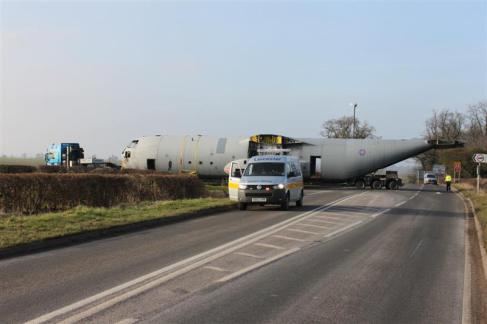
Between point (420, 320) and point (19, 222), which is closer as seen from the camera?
point (420, 320)

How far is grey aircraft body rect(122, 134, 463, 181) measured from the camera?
139 ft

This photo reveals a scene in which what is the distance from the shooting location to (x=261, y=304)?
6.26m

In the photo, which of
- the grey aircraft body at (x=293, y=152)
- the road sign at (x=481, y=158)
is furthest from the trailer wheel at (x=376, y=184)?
the road sign at (x=481, y=158)

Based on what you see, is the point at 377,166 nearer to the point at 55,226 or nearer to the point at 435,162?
the point at 55,226

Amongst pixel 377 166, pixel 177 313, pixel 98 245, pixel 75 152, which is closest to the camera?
pixel 177 313

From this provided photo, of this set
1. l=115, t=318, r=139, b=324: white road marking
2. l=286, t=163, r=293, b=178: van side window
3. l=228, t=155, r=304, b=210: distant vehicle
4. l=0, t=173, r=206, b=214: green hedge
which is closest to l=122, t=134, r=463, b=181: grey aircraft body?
l=0, t=173, r=206, b=214: green hedge

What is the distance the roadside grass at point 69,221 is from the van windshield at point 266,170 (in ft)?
9.02

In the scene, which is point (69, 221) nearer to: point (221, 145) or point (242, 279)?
point (242, 279)

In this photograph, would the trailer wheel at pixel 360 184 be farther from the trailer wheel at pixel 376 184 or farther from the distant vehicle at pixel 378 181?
the trailer wheel at pixel 376 184

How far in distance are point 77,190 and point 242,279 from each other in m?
12.5

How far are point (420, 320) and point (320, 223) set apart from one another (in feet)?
32.2

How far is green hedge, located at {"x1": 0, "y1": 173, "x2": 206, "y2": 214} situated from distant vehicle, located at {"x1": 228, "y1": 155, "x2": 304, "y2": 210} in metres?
3.74

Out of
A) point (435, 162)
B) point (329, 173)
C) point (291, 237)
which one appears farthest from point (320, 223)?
point (435, 162)

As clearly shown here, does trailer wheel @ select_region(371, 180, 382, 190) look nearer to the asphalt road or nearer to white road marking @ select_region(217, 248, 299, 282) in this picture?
the asphalt road
